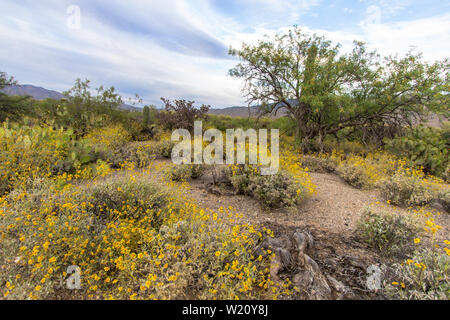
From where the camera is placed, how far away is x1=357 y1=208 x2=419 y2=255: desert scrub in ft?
9.13

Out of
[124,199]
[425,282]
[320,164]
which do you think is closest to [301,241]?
[425,282]

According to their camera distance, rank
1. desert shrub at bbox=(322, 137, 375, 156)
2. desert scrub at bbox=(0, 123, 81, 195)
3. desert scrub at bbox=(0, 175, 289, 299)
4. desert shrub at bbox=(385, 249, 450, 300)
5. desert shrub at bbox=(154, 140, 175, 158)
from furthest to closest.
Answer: desert shrub at bbox=(322, 137, 375, 156) → desert shrub at bbox=(154, 140, 175, 158) → desert scrub at bbox=(0, 123, 81, 195) → desert scrub at bbox=(0, 175, 289, 299) → desert shrub at bbox=(385, 249, 450, 300)

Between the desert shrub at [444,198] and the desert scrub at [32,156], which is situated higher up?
the desert scrub at [32,156]

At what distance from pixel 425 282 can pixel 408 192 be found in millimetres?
3350

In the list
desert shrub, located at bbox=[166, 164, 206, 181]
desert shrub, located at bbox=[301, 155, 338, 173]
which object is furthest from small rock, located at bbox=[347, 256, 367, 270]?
desert shrub, located at bbox=[301, 155, 338, 173]

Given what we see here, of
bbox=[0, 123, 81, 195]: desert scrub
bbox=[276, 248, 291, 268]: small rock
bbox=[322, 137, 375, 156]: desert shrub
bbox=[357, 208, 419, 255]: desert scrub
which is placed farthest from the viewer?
bbox=[322, 137, 375, 156]: desert shrub

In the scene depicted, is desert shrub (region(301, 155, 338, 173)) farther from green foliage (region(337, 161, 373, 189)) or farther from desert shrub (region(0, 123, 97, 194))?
desert shrub (region(0, 123, 97, 194))

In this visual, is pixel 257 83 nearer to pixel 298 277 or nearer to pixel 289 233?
pixel 289 233

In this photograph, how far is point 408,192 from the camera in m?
4.56

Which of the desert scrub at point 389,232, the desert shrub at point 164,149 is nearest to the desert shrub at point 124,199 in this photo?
the desert scrub at point 389,232

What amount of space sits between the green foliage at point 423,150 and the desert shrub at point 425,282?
20.4ft

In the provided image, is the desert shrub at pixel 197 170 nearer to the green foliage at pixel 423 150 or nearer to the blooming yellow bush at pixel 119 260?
the blooming yellow bush at pixel 119 260

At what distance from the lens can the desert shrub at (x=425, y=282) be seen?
1.82 m

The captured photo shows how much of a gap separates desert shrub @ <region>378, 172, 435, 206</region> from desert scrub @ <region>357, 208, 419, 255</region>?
1.78m
